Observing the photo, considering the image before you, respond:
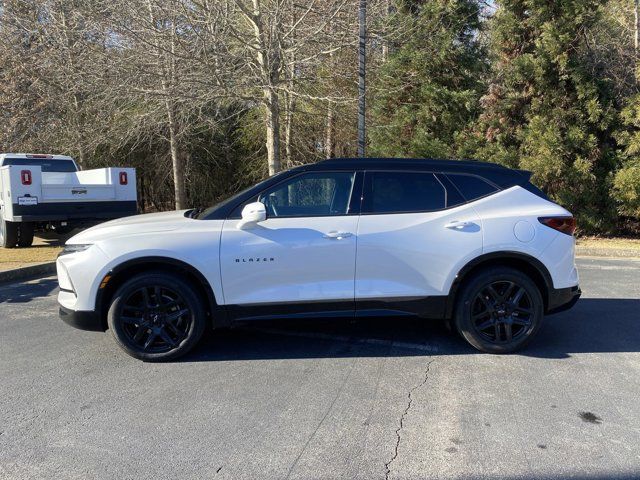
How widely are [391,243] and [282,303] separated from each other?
107 cm

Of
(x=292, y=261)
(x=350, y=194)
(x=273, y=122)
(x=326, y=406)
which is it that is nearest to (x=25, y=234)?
(x=273, y=122)

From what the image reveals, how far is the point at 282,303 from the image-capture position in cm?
440

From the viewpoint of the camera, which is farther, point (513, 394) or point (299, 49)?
point (299, 49)

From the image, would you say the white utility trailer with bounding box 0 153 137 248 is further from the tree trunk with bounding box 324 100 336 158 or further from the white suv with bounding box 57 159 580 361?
the white suv with bounding box 57 159 580 361

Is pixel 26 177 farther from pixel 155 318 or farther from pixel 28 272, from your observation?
pixel 155 318

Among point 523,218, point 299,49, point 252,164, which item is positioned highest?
point 299,49

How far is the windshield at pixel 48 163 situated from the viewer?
12.2 m

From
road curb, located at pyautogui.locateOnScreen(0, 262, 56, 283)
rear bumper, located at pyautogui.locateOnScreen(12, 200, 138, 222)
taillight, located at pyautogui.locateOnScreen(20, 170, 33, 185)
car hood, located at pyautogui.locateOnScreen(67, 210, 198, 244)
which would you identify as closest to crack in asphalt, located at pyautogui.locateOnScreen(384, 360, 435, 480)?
car hood, located at pyautogui.locateOnScreen(67, 210, 198, 244)

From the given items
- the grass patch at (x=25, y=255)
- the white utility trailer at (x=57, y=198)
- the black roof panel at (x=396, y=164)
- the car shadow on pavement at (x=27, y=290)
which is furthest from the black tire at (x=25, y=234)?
the black roof panel at (x=396, y=164)

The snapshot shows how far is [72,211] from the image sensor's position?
10.5 m

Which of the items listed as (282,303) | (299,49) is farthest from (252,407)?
(299,49)

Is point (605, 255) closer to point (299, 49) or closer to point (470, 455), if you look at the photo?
point (299, 49)

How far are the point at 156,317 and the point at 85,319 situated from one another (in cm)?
59

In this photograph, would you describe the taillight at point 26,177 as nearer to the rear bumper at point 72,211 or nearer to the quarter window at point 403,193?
the rear bumper at point 72,211
